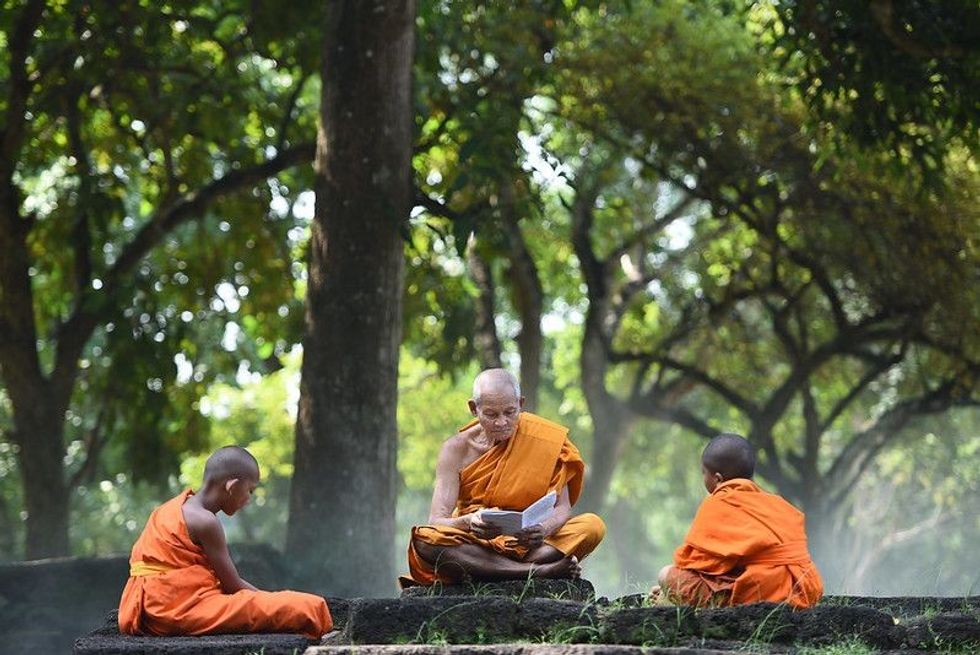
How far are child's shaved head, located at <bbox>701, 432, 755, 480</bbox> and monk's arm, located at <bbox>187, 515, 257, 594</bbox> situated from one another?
2.25 metres

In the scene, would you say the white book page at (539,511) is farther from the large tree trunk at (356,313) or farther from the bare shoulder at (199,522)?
the large tree trunk at (356,313)

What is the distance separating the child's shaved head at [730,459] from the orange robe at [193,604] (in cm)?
201

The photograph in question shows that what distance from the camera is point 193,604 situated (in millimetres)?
6715

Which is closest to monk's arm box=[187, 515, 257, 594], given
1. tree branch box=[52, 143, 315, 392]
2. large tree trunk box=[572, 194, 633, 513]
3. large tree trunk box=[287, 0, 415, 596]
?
large tree trunk box=[287, 0, 415, 596]

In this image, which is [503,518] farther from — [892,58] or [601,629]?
[892,58]

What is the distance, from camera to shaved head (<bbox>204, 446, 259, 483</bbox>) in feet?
22.5

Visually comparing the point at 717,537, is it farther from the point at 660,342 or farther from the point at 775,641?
the point at 660,342

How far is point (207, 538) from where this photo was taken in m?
6.83

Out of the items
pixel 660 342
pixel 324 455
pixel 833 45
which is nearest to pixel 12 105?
pixel 324 455

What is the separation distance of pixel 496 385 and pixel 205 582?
1660 mm

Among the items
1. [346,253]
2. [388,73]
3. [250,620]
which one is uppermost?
[388,73]

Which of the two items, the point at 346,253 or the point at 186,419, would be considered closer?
the point at 346,253

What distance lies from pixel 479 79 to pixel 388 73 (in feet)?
14.5

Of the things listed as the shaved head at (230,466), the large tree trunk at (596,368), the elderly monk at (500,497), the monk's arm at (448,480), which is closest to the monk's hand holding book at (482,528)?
the elderly monk at (500,497)
